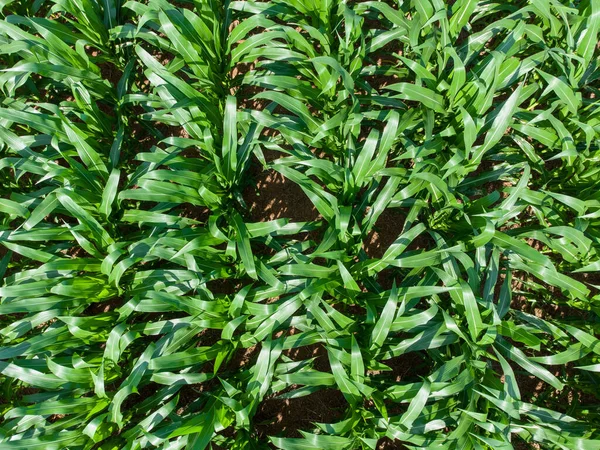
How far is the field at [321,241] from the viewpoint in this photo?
171 centimetres

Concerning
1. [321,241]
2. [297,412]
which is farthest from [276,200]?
[297,412]

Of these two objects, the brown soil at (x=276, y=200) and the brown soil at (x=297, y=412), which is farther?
the brown soil at (x=276, y=200)

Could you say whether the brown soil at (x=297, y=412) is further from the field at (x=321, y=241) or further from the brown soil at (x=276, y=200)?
the brown soil at (x=276, y=200)

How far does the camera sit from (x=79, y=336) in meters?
1.80

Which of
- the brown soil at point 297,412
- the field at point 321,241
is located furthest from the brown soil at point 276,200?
the brown soil at point 297,412

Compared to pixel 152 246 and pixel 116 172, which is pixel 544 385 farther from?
pixel 116 172

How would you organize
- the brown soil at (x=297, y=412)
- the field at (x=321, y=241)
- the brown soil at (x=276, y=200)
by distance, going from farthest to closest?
1. the brown soil at (x=276, y=200)
2. the brown soil at (x=297, y=412)
3. the field at (x=321, y=241)

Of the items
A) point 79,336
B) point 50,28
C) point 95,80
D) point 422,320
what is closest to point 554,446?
point 422,320

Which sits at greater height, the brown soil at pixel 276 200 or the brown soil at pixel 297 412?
the brown soil at pixel 276 200

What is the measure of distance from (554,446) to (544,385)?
410 mm

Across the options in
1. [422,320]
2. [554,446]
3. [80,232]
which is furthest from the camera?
[80,232]

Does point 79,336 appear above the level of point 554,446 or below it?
above

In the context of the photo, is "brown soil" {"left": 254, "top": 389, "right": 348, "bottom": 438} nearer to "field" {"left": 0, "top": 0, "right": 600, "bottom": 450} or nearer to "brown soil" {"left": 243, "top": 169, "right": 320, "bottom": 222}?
"field" {"left": 0, "top": 0, "right": 600, "bottom": 450}

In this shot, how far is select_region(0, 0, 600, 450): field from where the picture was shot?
1.71m
